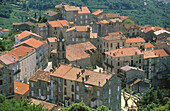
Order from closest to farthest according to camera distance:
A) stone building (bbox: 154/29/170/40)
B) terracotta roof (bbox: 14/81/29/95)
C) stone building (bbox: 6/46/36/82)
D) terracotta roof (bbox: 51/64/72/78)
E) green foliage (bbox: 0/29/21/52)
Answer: terracotta roof (bbox: 51/64/72/78), terracotta roof (bbox: 14/81/29/95), stone building (bbox: 6/46/36/82), green foliage (bbox: 0/29/21/52), stone building (bbox: 154/29/170/40)

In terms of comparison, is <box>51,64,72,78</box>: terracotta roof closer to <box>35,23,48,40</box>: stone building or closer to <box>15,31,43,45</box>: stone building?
<box>15,31,43,45</box>: stone building

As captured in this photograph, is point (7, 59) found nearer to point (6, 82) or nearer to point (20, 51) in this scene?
point (20, 51)

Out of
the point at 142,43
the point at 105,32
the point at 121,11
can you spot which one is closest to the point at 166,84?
the point at 142,43

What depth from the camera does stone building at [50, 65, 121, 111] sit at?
190 feet

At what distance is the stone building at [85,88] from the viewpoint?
57844mm

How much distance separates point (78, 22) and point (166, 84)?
34723 millimetres

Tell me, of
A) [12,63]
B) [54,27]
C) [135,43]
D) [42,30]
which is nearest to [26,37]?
[42,30]

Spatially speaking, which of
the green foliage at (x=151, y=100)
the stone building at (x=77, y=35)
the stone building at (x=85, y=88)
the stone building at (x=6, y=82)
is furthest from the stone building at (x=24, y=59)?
the green foliage at (x=151, y=100)

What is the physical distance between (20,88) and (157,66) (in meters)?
37.4

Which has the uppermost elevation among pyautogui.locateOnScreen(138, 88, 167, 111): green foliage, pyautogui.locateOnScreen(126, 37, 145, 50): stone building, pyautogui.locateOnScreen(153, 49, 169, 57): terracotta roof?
pyautogui.locateOnScreen(126, 37, 145, 50): stone building

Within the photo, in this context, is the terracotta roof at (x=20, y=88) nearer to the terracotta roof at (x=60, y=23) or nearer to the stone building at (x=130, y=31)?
the terracotta roof at (x=60, y=23)

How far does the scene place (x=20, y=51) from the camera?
75438 millimetres

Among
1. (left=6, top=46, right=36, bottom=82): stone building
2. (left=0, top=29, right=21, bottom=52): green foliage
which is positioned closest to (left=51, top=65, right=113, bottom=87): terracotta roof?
(left=6, top=46, right=36, bottom=82): stone building

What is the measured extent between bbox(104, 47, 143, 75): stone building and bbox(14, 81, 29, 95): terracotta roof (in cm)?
2206
